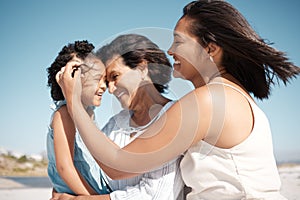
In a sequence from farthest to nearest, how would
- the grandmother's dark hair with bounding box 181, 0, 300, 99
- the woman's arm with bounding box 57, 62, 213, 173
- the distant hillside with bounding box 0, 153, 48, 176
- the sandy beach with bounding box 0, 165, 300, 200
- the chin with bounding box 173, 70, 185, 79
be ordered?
the distant hillside with bounding box 0, 153, 48, 176, the sandy beach with bounding box 0, 165, 300, 200, the chin with bounding box 173, 70, 185, 79, the grandmother's dark hair with bounding box 181, 0, 300, 99, the woman's arm with bounding box 57, 62, 213, 173

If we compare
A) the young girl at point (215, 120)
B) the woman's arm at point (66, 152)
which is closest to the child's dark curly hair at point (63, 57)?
the woman's arm at point (66, 152)

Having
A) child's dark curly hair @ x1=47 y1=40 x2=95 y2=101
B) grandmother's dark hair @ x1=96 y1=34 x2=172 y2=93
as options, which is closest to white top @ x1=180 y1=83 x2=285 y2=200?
grandmother's dark hair @ x1=96 y1=34 x2=172 y2=93

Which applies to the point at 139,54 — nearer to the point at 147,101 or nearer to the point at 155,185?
the point at 147,101

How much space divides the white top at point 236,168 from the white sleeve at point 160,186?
0.08 m

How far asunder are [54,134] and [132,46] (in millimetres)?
475

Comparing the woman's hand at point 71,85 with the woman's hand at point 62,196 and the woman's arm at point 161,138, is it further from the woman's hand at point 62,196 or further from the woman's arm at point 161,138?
the woman's hand at point 62,196

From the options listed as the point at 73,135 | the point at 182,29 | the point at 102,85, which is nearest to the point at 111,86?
the point at 102,85

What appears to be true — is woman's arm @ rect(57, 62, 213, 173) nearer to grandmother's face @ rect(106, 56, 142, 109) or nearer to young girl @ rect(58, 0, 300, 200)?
young girl @ rect(58, 0, 300, 200)

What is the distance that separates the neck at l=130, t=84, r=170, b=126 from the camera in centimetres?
Answer: 162

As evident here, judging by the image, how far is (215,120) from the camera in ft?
4.20

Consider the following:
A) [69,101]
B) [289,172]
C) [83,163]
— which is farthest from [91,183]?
[289,172]

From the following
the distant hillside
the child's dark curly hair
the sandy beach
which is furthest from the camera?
the distant hillside

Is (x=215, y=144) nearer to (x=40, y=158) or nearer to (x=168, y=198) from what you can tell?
(x=168, y=198)

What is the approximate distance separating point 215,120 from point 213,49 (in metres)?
0.28
